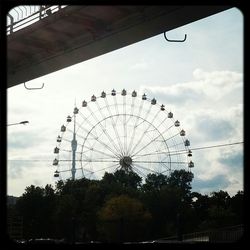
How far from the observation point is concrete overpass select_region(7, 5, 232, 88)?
1141 cm

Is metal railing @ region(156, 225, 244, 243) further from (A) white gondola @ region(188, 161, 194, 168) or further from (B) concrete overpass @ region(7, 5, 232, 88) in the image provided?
(A) white gondola @ region(188, 161, 194, 168)

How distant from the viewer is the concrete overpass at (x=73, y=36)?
1141cm

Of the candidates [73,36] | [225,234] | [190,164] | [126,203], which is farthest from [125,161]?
[225,234]

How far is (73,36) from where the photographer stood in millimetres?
13312

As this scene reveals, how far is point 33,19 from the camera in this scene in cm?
1377

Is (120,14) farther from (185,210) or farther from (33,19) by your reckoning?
(185,210)

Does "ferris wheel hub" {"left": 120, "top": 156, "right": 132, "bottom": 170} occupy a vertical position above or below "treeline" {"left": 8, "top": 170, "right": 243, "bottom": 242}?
above

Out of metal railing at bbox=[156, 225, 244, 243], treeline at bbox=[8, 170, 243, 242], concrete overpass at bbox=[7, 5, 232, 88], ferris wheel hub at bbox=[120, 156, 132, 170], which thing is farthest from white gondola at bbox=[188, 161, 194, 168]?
metal railing at bbox=[156, 225, 244, 243]

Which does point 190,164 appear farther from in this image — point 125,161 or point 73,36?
point 73,36

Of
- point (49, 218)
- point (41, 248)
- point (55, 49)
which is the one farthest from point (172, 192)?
point (41, 248)

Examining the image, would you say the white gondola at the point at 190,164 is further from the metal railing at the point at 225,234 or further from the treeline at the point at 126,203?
the metal railing at the point at 225,234

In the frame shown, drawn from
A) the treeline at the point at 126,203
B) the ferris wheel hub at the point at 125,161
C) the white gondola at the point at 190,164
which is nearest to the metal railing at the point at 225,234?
the ferris wheel hub at the point at 125,161

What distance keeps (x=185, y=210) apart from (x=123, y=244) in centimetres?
4790

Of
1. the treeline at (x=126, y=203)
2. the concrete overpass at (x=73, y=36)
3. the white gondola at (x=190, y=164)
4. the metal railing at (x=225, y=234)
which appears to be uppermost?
the concrete overpass at (x=73, y=36)
